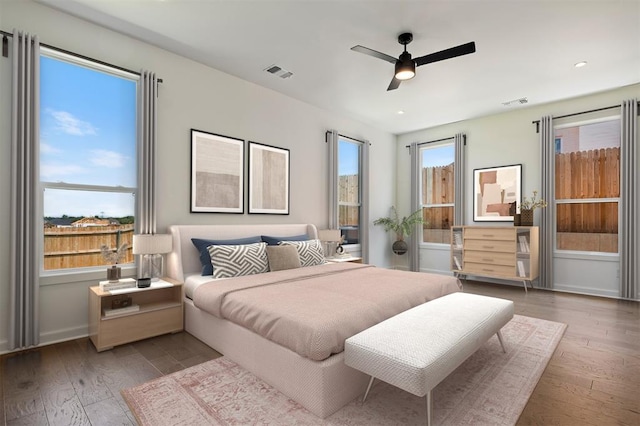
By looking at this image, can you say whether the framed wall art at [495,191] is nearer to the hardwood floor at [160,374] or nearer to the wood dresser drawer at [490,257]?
the wood dresser drawer at [490,257]

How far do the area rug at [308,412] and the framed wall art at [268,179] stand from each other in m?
2.40

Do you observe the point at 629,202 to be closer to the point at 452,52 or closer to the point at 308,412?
the point at 452,52

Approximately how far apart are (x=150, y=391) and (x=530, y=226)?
5399mm

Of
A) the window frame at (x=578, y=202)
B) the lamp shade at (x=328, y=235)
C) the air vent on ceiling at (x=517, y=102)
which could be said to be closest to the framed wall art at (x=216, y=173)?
the lamp shade at (x=328, y=235)

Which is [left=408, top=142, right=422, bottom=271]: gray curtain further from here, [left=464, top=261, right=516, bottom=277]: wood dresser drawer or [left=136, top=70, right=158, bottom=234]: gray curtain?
[left=136, top=70, right=158, bottom=234]: gray curtain

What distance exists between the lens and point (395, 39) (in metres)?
3.36

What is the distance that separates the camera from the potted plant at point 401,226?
6.66m

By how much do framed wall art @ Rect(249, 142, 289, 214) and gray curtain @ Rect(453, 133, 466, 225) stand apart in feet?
11.0

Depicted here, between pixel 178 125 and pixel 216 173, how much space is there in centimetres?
70

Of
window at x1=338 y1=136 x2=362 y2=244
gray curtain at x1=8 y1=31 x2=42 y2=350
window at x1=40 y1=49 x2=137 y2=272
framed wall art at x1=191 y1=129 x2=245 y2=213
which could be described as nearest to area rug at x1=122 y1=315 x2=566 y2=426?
gray curtain at x1=8 y1=31 x2=42 y2=350

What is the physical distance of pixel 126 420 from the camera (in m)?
1.83

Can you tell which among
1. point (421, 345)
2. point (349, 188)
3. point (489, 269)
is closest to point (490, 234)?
point (489, 269)

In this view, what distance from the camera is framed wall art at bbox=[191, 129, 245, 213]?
12.7 feet

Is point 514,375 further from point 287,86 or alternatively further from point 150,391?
point 287,86
